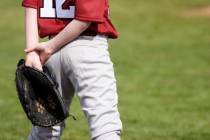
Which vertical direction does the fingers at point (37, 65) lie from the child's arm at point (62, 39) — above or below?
below

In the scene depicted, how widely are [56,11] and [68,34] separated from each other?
0.22 meters

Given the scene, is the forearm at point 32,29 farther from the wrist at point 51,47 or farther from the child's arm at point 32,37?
the wrist at point 51,47

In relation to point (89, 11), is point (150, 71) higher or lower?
lower

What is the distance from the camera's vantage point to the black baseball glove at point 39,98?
425 centimetres

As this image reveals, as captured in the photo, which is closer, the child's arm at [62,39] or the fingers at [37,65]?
the child's arm at [62,39]

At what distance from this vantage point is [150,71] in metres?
12.8

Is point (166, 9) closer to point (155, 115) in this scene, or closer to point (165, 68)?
point (165, 68)

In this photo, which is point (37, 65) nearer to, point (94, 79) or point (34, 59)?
point (34, 59)

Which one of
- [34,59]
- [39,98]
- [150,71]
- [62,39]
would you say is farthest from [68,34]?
[150,71]

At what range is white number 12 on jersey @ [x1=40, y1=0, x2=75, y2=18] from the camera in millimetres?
4184

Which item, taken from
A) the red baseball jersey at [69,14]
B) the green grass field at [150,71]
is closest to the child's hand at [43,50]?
the red baseball jersey at [69,14]

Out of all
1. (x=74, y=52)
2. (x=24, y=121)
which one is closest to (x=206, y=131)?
(x=24, y=121)

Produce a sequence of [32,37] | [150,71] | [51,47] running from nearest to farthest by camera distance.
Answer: [51,47] → [32,37] → [150,71]

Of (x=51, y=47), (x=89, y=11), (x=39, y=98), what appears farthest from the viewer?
(x=39, y=98)
